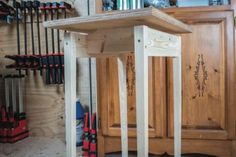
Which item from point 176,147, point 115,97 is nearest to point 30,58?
point 115,97

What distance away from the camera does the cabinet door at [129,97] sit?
1877 millimetres

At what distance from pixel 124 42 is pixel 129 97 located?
82 cm

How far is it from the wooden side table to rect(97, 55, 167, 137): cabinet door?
0.38 metres

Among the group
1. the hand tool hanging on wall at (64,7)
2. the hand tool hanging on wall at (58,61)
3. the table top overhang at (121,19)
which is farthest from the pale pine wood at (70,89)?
the hand tool hanging on wall at (64,7)

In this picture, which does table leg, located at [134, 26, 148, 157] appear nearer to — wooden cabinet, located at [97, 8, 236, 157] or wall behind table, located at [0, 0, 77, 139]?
wooden cabinet, located at [97, 8, 236, 157]

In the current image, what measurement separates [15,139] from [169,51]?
1.66 meters

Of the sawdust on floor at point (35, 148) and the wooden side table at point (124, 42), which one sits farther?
the sawdust on floor at point (35, 148)

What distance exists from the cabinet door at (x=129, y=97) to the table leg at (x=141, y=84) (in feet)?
2.86

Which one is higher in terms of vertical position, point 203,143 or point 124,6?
point 124,6

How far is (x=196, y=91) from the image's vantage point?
185 cm

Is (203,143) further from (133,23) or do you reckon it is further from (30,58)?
(30,58)

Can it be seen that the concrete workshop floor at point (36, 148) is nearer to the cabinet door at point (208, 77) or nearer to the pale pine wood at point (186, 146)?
the pale pine wood at point (186, 146)

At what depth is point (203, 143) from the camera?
1854 mm

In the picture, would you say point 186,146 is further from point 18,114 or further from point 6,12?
point 6,12
